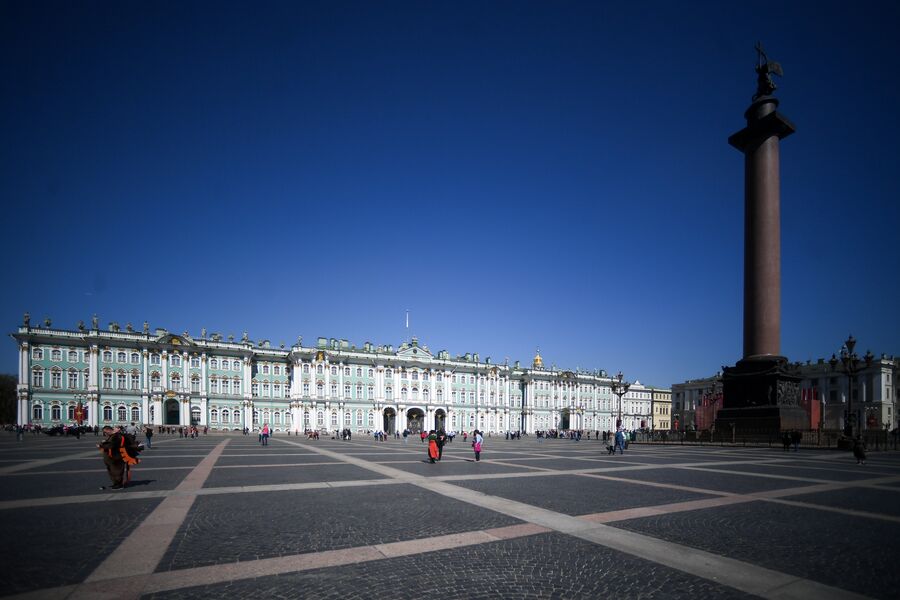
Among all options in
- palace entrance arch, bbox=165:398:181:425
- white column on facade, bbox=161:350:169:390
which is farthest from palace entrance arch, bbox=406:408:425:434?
white column on facade, bbox=161:350:169:390

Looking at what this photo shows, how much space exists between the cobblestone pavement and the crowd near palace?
132 ft

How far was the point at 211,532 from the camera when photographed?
26.0 ft

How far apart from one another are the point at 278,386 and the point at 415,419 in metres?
24.0

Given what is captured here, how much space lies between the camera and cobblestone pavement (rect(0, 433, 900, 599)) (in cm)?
559

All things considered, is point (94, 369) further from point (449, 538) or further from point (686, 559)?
point (686, 559)

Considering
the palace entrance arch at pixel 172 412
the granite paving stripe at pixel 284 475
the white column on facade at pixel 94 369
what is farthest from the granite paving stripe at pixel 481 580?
the white column on facade at pixel 94 369

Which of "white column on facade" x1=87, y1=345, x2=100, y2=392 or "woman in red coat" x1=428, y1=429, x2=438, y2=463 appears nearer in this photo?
"woman in red coat" x1=428, y1=429, x2=438, y2=463

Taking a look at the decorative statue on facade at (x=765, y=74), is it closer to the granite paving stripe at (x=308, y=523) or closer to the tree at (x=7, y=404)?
the granite paving stripe at (x=308, y=523)

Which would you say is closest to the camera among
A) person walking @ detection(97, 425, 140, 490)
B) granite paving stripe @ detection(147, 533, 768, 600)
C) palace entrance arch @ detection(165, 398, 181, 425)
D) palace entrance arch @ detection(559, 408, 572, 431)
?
granite paving stripe @ detection(147, 533, 768, 600)

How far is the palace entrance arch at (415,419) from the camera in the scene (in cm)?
8650

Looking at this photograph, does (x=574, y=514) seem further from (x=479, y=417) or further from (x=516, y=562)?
(x=479, y=417)

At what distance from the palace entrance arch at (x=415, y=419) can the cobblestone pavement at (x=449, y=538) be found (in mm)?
73992

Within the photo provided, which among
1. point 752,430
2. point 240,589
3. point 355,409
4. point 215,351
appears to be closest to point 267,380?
point 215,351

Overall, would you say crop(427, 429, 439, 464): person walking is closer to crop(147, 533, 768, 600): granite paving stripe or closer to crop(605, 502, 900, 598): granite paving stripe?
crop(605, 502, 900, 598): granite paving stripe
